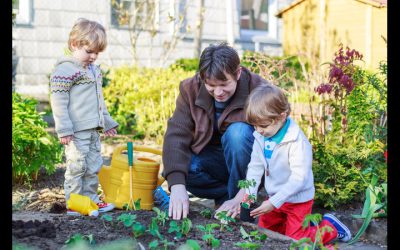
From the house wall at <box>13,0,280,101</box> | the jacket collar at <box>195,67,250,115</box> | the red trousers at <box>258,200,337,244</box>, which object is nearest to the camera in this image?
the red trousers at <box>258,200,337,244</box>

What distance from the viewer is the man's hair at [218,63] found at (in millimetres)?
3201

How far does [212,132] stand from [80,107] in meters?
0.85

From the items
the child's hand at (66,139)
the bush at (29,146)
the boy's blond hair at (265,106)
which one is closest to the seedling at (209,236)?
the boy's blond hair at (265,106)

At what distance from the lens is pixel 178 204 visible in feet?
10.2

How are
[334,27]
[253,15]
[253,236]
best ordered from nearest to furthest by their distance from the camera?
[253,236], [334,27], [253,15]

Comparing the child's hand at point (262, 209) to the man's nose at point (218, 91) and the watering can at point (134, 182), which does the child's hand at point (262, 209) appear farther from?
the watering can at point (134, 182)

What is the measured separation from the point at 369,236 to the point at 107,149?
11.1 feet

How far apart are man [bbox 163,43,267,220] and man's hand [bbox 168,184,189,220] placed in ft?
0.04

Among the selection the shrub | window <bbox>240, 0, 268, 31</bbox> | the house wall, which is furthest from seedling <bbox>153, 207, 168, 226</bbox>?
window <bbox>240, 0, 268, 31</bbox>

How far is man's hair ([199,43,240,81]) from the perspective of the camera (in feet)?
10.5

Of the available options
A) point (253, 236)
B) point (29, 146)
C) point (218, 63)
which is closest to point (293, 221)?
point (253, 236)

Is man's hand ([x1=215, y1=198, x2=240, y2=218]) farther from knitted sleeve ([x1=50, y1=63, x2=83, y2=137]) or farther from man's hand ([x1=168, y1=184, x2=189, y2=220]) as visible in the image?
knitted sleeve ([x1=50, y1=63, x2=83, y2=137])

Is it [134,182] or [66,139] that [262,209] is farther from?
[66,139]
